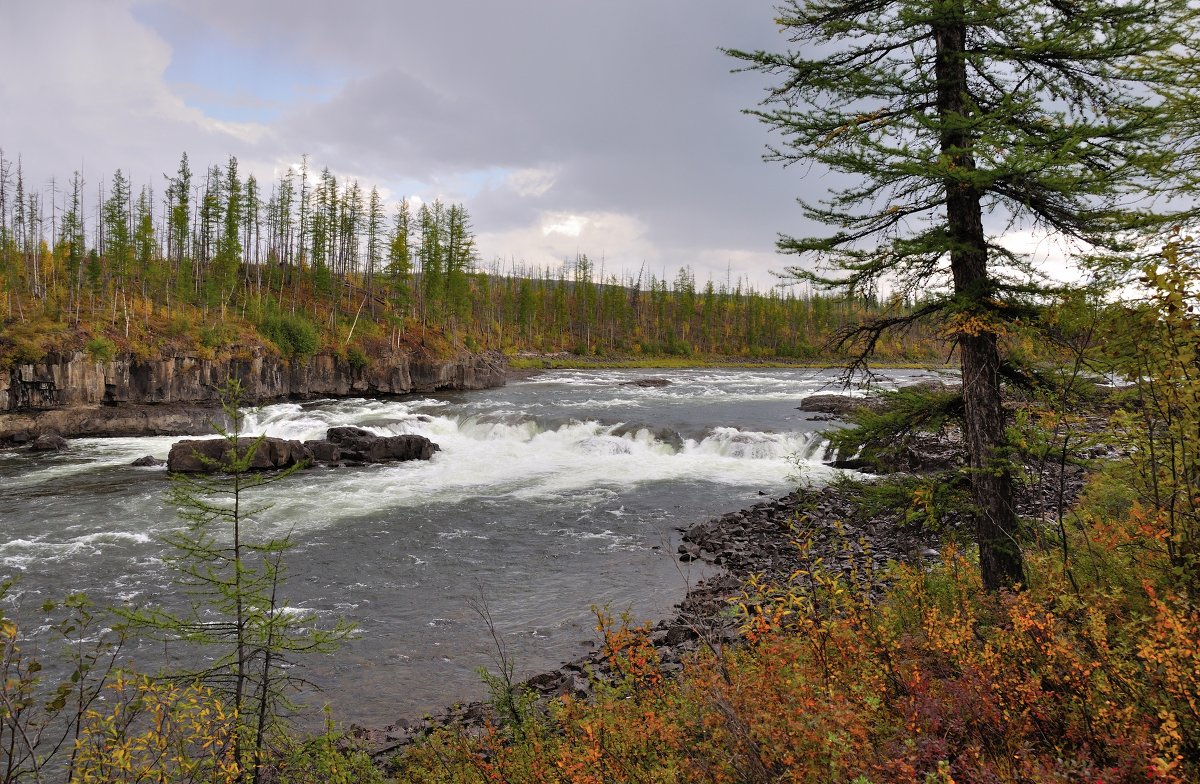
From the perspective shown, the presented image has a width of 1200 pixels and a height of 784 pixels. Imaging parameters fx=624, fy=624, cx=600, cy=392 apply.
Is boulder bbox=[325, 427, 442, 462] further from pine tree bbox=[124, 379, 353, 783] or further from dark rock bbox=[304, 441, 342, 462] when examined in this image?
pine tree bbox=[124, 379, 353, 783]

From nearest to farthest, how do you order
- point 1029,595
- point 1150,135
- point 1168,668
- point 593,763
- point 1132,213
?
point 1168,668
point 593,763
point 1029,595
point 1150,135
point 1132,213

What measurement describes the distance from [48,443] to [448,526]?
78.9 ft

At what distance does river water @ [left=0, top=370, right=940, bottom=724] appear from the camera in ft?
39.5

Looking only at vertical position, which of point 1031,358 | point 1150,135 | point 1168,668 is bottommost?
point 1168,668

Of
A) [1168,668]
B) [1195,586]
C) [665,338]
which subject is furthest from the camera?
[665,338]

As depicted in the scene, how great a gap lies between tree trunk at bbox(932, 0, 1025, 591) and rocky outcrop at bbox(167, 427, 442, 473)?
24.2 meters

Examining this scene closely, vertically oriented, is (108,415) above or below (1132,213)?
below

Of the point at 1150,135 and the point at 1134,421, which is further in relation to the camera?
the point at 1150,135

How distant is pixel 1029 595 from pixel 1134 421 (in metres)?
1.99

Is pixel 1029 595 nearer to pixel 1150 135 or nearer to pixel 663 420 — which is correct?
pixel 1150 135

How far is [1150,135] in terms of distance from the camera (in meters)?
6.42

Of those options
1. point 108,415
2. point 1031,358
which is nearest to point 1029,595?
point 1031,358

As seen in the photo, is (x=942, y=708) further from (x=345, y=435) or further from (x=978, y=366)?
(x=345, y=435)

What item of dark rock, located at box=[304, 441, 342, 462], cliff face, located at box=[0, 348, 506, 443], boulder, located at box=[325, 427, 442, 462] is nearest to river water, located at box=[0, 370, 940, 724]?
boulder, located at box=[325, 427, 442, 462]
